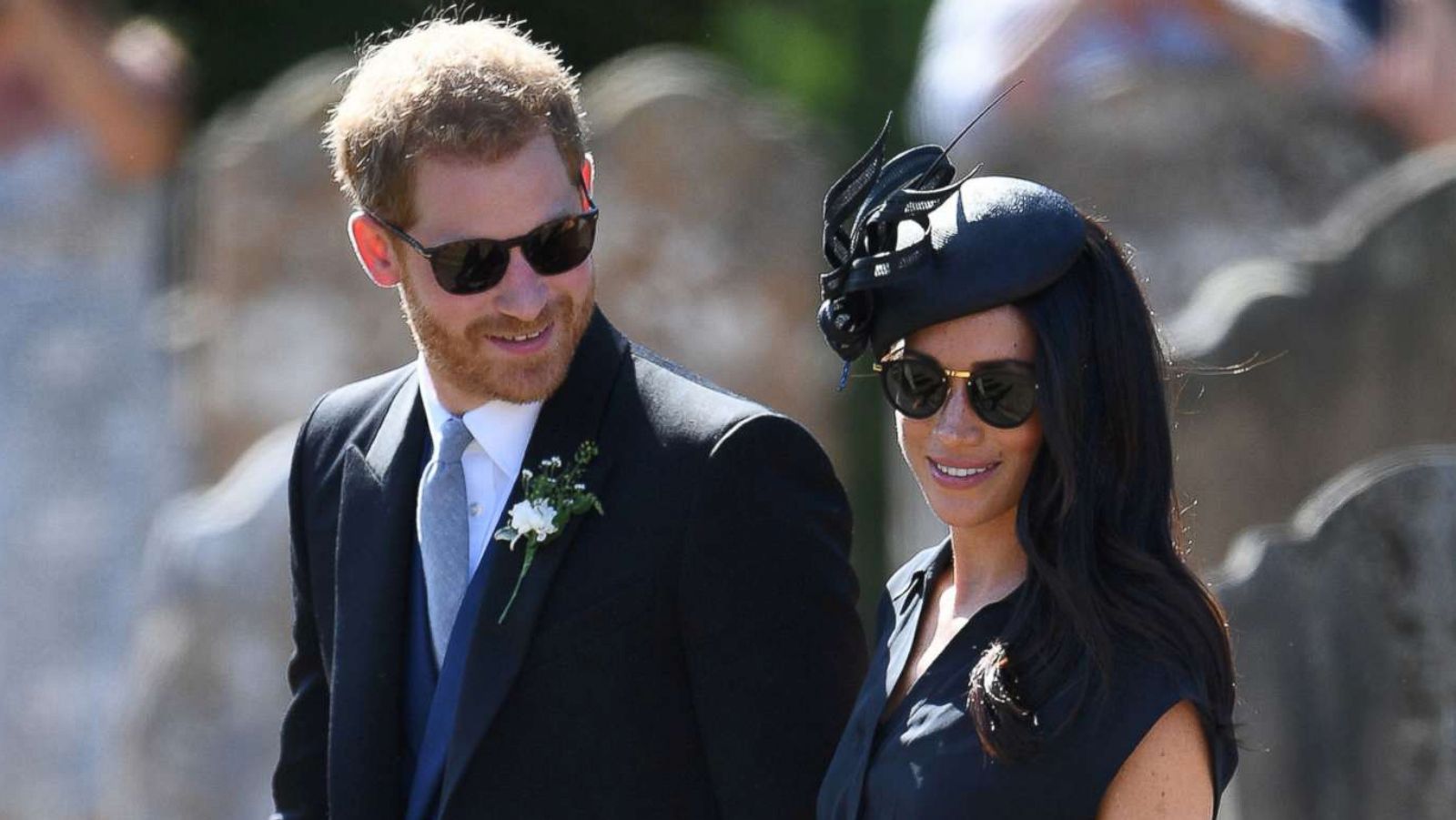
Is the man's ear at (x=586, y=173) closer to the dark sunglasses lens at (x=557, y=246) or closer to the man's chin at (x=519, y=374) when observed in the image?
the dark sunglasses lens at (x=557, y=246)

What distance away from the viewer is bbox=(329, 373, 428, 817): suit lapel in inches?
121

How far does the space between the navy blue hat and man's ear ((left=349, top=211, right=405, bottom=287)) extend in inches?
31.0

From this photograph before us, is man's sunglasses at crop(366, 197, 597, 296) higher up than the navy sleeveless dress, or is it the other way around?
man's sunglasses at crop(366, 197, 597, 296)

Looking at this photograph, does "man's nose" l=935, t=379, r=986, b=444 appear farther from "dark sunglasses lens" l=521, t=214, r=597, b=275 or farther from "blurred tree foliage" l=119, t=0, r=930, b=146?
"blurred tree foliage" l=119, t=0, r=930, b=146

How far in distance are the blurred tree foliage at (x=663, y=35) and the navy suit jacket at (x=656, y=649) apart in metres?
6.21

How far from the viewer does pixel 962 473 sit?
8.72 feet

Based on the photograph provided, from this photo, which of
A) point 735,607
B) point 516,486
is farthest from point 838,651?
point 516,486

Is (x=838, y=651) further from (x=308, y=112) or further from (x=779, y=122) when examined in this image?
(x=308, y=112)

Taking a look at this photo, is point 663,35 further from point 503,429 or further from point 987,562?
point 987,562

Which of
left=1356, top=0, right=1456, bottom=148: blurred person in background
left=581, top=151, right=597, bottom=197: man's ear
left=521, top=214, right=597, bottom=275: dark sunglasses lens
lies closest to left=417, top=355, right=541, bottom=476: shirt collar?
left=521, top=214, right=597, bottom=275: dark sunglasses lens

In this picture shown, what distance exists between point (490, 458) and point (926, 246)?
0.84 m

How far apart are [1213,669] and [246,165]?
5347 millimetres

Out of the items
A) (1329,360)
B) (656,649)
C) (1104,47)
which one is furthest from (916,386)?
(1104,47)

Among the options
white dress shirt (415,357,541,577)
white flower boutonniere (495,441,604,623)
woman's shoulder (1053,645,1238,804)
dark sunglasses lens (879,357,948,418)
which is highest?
white dress shirt (415,357,541,577)
